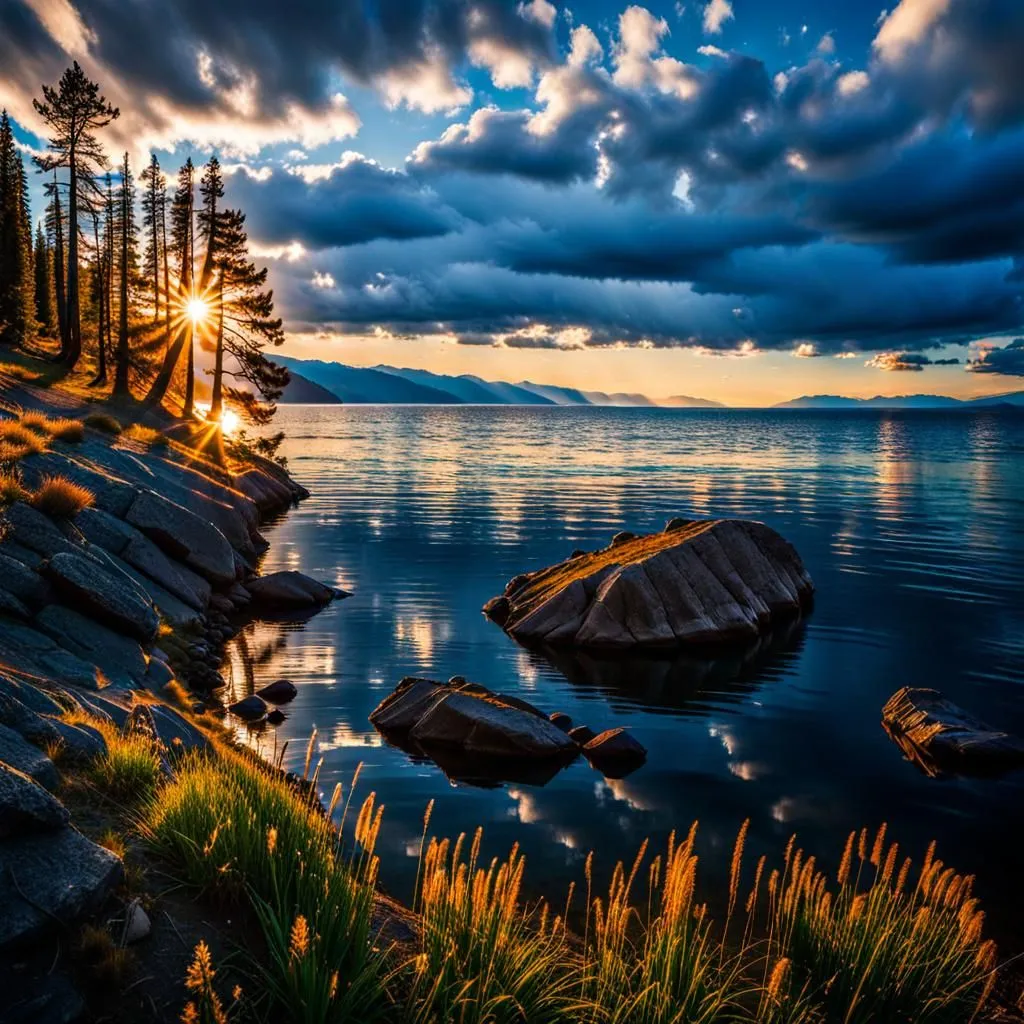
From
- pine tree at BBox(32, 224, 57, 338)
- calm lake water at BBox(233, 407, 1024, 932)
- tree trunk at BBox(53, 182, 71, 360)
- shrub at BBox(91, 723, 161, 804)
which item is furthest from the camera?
pine tree at BBox(32, 224, 57, 338)

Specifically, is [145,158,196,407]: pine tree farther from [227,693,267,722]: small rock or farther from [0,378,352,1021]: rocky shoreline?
[227,693,267,722]: small rock

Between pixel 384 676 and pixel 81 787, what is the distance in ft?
47.3

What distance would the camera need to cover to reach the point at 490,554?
40781 millimetres

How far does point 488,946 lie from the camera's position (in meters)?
6.60

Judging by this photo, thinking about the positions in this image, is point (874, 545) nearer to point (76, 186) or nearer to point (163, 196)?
point (76, 186)

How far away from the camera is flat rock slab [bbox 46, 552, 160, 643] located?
15102 millimetres

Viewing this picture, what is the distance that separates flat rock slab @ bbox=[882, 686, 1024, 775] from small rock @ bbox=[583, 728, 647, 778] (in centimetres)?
633

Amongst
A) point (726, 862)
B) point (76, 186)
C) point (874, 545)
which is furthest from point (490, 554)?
point (76, 186)

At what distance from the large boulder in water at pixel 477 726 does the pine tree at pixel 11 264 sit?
167 ft

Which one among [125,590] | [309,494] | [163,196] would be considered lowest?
[309,494]

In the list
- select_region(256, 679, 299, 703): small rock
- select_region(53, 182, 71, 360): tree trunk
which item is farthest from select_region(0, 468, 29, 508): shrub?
select_region(53, 182, 71, 360): tree trunk

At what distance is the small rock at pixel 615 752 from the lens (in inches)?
667

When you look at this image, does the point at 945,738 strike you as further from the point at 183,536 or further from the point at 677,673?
the point at 183,536

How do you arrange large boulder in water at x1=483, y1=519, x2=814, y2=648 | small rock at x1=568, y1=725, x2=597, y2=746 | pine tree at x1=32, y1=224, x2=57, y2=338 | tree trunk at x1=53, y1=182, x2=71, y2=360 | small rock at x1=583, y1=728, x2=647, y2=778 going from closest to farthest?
small rock at x1=583, y1=728, x2=647, y2=778
small rock at x1=568, y1=725, x2=597, y2=746
large boulder in water at x1=483, y1=519, x2=814, y2=648
tree trunk at x1=53, y1=182, x2=71, y2=360
pine tree at x1=32, y1=224, x2=57, y2=338
